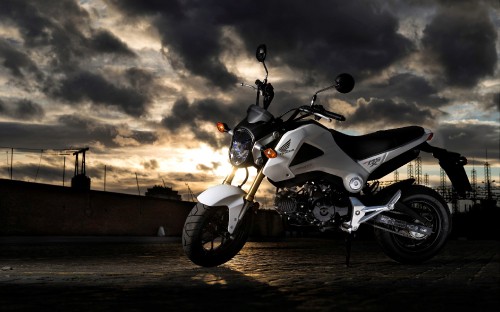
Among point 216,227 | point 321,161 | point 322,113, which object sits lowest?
point 216,227

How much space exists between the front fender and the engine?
0.45m

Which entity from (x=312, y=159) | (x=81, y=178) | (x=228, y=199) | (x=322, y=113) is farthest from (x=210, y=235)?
(x=81, y=178)

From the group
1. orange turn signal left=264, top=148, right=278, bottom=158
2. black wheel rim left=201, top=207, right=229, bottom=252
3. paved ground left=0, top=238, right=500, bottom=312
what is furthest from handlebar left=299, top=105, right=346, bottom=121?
paved ground left=0, top=238, right=500, bottom=312

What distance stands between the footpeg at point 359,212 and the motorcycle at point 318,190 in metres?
0.01

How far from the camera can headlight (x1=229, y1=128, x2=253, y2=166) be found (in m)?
6.98

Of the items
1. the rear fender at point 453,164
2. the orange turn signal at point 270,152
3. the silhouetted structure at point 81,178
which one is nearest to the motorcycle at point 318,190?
the orange turn signal at point 270,152

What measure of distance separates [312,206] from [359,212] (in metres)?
0.53

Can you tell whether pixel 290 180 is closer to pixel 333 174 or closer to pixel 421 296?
pixel 333 174

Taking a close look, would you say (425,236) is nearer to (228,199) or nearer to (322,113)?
(322,113)

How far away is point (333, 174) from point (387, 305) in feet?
9.87

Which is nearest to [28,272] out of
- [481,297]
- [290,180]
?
[290,180]

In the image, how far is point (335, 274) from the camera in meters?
6.59

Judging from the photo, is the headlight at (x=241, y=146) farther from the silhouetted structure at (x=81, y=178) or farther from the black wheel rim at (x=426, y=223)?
the silhouetted structure at (x=81, y=178)

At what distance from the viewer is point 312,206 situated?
23.5ft
